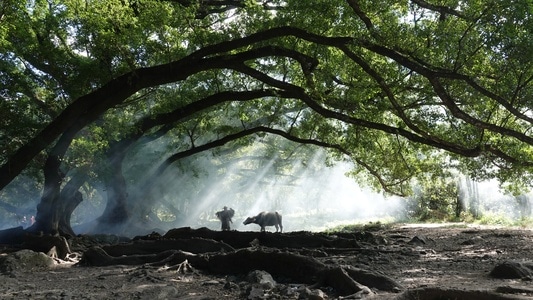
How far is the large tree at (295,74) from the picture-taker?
A: 25.8 ft

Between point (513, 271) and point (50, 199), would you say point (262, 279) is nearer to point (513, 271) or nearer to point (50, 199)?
point (513, 271)

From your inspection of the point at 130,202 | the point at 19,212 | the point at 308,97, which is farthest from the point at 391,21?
the point at 19,212

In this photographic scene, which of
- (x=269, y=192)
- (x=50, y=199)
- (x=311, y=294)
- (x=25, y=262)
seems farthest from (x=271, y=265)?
(x=269, y=192)

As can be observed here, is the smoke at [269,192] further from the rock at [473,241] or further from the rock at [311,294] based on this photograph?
the rock at [311,294]

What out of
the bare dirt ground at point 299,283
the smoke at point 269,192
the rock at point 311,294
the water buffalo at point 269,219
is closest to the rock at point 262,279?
the bare dirt ground at point 299,283

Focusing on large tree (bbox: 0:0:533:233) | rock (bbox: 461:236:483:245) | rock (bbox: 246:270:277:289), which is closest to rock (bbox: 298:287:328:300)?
rock (bbox: 246:270:277:289)

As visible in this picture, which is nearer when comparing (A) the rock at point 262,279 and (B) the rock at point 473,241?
(A) the rock at point 262,279

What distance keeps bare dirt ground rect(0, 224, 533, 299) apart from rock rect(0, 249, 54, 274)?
6.6 inches

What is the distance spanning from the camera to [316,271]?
5.81 m

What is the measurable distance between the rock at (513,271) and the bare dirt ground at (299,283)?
10 centimetres

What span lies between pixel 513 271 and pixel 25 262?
7.50 m

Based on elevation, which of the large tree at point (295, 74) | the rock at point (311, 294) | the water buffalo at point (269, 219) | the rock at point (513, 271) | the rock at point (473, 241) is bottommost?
the rock at point (311, 294)

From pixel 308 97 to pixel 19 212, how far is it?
77.6ft

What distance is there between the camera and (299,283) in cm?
582
